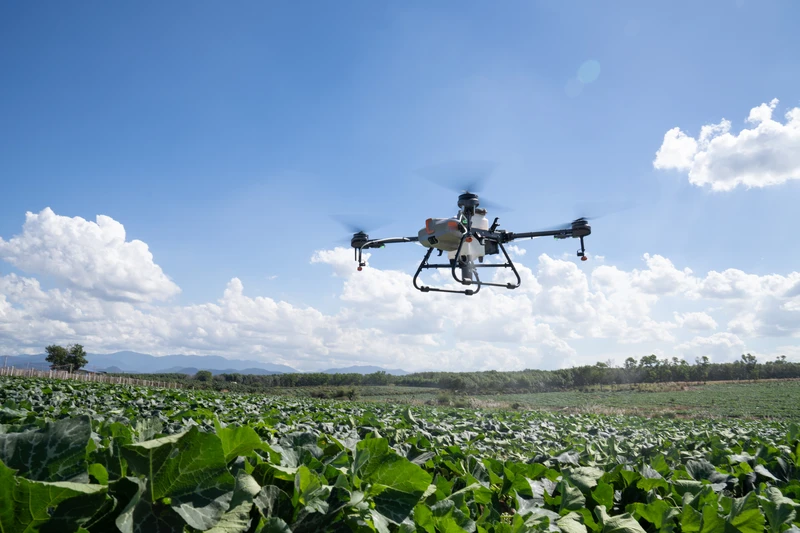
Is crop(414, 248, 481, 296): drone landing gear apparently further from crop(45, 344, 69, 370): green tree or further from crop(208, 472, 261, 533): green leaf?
crop(45, 344, 69, 370): green tree

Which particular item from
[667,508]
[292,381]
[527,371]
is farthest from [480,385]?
[667,508]

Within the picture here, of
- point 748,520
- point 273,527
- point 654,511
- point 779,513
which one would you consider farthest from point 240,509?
point 779,513

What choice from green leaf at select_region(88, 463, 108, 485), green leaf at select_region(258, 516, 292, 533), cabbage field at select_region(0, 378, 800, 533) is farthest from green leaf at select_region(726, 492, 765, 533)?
green leaf at select_region(88, 463, 108, 485)

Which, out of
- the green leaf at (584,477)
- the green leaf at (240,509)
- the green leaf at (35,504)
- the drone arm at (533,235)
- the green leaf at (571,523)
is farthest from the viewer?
the drone arm at (533,235)

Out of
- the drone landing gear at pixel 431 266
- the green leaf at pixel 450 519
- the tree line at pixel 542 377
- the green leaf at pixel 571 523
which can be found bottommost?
the tree line at pixel 542 377

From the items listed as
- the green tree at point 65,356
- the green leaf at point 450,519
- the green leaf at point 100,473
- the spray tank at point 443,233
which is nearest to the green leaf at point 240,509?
the green leaf at point 100,473

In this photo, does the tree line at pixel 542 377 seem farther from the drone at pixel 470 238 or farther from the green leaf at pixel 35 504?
the green leaf at pixel 35 504

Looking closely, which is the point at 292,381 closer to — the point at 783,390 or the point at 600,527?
the point at 783,390

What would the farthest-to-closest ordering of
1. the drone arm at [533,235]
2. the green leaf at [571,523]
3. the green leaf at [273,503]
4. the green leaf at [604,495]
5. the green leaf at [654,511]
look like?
the drone arm at [533,235], the green leaf at [604,495], the green leaf at [654,511], the green leaf at [571,523], the green leaf at [273,503]
